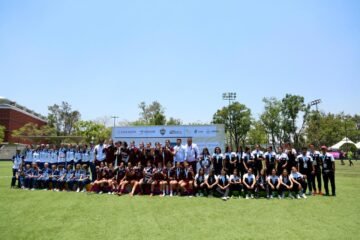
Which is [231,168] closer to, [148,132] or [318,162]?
[318,162]

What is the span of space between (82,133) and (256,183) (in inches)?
2131

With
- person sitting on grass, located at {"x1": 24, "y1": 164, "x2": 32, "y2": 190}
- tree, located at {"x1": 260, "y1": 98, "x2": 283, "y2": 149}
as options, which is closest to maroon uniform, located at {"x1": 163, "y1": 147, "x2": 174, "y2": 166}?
person sitting on grass, located at {"x1": 24, "y1": 164, "x2": 32, "y2": 190}

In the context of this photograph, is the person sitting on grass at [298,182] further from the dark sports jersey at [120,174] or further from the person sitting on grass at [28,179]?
the person sitting on grass at [28,179]

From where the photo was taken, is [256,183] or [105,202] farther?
[256,183]

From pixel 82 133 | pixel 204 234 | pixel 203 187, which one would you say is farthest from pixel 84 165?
pixel 82 133

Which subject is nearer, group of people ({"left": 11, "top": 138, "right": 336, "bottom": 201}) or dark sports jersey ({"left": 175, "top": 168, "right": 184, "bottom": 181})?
group of people ({"left": 11, "top": 138, "right": 336, "bottom": 201})

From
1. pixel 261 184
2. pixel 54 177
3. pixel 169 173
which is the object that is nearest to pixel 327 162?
pixel 261 184

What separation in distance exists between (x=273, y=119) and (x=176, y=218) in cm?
4473

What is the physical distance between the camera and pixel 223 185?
10984mm

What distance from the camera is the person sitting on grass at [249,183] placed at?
1080 centimetres

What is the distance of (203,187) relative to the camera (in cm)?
1114

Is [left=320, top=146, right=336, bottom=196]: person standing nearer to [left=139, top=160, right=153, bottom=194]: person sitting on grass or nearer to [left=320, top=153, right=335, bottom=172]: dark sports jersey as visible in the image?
[left=320, top=153, right=335, bottom=172]: dark sports jersey

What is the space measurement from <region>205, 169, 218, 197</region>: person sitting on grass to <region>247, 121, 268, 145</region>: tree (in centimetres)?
4129

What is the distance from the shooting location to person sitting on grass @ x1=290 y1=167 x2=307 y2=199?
35.1 ft
